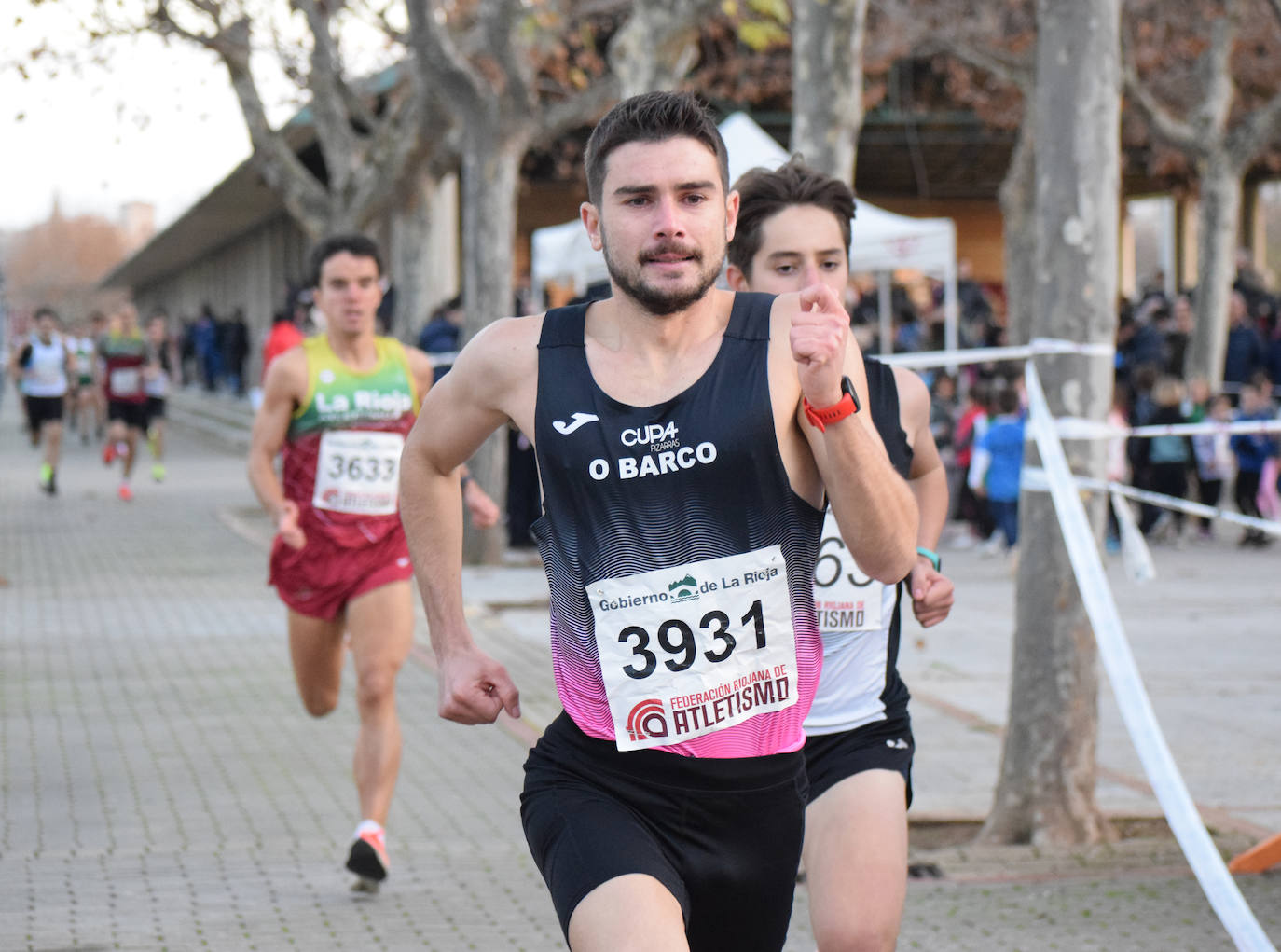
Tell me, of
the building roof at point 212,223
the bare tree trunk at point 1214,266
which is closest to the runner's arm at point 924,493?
the bare tree trunk at point 1214,266

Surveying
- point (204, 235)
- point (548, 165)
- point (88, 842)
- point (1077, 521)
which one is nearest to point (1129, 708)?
point (1077, 521)

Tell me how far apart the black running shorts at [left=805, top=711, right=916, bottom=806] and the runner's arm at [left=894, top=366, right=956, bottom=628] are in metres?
0.28

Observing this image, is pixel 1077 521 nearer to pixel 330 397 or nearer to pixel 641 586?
pixel 330 397

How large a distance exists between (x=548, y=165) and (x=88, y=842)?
34341mm

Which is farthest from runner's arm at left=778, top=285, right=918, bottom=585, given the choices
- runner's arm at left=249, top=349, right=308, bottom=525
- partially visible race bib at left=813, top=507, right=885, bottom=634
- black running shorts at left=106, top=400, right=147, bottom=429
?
black running shorts at left=106, top=400, right=147, bottom=429

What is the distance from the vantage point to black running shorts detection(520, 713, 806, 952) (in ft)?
10.4

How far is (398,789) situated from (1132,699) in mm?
3172

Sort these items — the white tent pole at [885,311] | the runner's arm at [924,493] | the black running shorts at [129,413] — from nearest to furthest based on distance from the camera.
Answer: the runner's arm at [924,493] < the white tent pole at [885,311] < the black running shorts at [129,413]

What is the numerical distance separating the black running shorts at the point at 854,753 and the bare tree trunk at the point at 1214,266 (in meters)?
16.8

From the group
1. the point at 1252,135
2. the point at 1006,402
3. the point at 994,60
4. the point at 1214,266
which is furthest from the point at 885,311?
the point at 1006,402

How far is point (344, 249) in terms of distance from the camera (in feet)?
21.7

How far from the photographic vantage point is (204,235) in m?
58.8

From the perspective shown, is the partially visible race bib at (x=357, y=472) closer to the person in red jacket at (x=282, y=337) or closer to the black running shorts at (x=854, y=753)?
the black running shorts at (x=854, y=753)

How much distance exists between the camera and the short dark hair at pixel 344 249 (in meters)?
6.63
